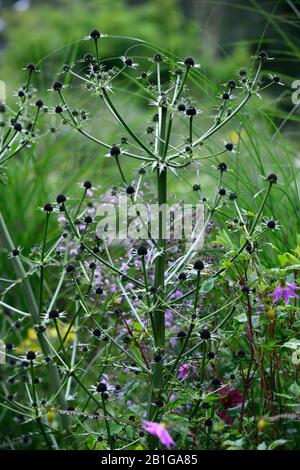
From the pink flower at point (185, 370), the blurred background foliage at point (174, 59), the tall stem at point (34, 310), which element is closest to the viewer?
the pink flower at point (185, 370)

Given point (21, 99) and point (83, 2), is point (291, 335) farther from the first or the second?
point (83, 2)

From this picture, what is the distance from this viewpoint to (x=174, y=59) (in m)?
3.27

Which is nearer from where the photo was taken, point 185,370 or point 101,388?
point 101,388

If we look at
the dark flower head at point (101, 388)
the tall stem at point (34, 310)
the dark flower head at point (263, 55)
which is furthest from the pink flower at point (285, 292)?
the tall stem at point (34, 310)

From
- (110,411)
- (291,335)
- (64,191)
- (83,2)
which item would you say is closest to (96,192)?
(64,191)

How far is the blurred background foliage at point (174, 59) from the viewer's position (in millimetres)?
3059

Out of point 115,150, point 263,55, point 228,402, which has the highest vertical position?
point 263,55

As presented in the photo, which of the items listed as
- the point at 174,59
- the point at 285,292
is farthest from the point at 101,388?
A: the point at 174,59

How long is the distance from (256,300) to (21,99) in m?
1.06

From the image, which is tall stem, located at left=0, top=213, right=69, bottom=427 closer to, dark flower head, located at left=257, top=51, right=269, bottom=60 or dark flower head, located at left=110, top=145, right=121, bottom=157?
dark flower head, located at left=110, top=145, right=121, bottom=157

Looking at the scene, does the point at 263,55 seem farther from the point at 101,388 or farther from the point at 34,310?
the point at 34,310

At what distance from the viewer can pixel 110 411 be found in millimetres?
2293

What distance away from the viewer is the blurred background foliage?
306 cm

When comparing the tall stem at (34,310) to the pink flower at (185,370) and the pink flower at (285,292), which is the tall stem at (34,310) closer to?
the pink flower at (185,370)
